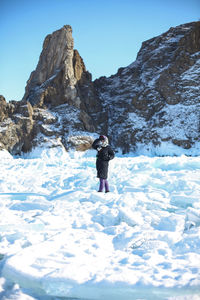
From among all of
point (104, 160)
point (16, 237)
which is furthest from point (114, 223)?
point (104, 160)

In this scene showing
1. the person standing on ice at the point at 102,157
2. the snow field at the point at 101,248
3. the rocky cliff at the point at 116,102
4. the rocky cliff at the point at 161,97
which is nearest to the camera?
the snow field at the point at 101,248

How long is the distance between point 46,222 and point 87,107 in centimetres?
5505

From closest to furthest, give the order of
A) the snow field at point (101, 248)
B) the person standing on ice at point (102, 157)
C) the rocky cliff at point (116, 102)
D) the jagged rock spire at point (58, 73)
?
the snow field at point (101, 248) → the person standing on ice at point (102, 157) → the rocky cliff at point (116, 102) → the jagged rock spire at point (58, 73)

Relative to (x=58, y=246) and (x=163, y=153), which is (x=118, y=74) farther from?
(x=58, y=246)

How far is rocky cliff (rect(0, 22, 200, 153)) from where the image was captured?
Result: 161 ft

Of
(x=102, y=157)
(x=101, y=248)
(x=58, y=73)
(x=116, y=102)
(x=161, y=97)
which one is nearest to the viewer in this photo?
(x=101, y=248)

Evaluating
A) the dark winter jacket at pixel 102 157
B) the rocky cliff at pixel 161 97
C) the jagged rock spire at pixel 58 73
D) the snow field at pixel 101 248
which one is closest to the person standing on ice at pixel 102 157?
the dark winter jacket at pixel 102 157

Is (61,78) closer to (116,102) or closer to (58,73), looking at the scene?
(58,73)

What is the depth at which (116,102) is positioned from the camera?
60688 mm

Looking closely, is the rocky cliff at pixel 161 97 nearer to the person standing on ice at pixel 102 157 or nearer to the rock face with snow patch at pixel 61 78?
the rock face with snow patch at pixel 61 78

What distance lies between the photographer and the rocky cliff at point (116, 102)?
161ft

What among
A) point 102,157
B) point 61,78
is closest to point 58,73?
point 61,78

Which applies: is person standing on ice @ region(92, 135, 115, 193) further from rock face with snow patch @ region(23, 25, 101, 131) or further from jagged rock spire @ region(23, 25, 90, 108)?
jagged rock spire @ region(23, 25, 90, 108)

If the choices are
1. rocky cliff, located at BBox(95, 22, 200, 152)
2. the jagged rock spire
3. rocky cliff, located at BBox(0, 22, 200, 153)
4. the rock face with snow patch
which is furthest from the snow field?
the jagged rock spire
